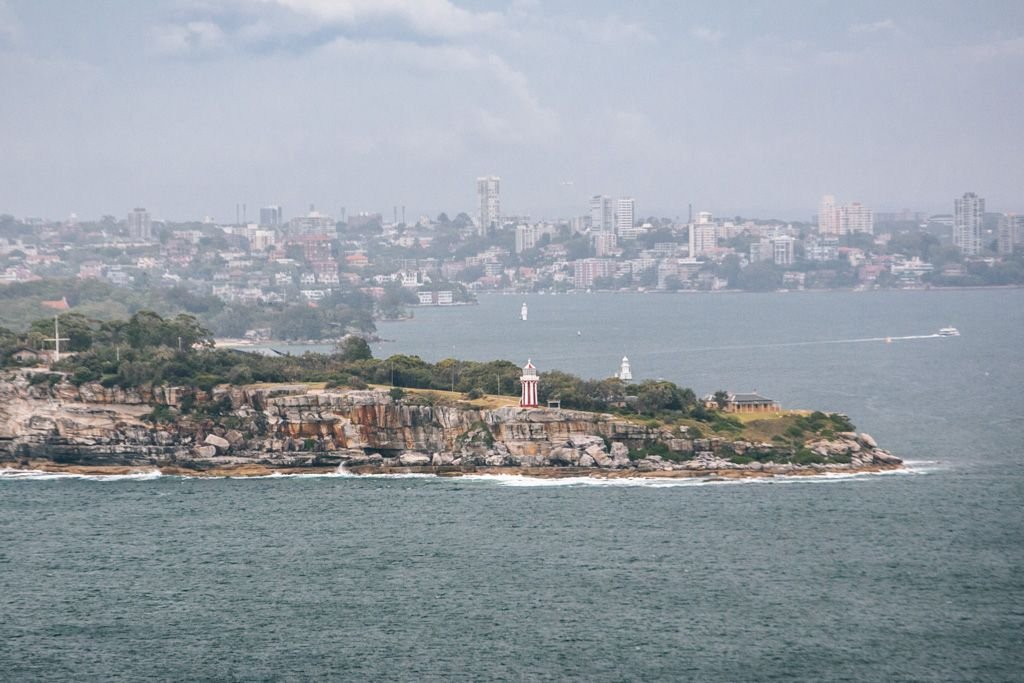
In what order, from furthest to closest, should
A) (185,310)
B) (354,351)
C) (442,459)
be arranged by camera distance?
(185,310) → (354,351) → (442,459)

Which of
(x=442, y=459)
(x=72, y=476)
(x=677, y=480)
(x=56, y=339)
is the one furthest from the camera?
(x=56, y=339)

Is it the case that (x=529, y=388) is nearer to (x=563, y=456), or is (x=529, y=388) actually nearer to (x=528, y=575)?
(x=563, y=456)

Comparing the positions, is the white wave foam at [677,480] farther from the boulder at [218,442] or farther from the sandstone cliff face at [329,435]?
the boulder at [218,442]

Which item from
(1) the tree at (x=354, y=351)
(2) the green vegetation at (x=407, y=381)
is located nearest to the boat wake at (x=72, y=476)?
(2) the green vegetation at (x=407, y=381)

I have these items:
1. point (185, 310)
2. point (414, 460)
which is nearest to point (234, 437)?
point (414, 460)

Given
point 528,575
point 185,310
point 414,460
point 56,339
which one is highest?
point 56,339

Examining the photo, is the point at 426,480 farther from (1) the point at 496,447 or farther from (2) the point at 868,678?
(2) the point at 868,678

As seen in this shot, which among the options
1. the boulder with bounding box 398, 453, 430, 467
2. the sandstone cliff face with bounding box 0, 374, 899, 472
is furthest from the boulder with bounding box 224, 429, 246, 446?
the boulder with bounding box 398, 453, 430, 467

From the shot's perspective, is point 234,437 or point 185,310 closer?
point 234,437

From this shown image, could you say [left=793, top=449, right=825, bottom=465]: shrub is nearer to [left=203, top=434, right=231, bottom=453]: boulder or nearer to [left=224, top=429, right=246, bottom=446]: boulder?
[left=224, top=429, right=246, bottom=446]: boulder

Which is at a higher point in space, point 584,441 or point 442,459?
point 584,441
